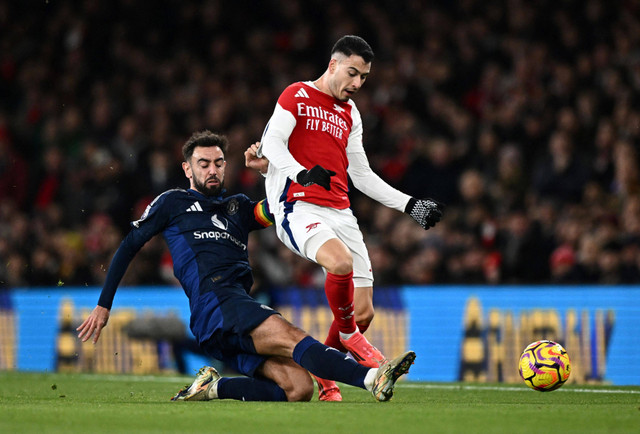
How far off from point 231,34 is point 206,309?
11.0 meters

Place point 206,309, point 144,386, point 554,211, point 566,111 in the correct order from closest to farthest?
point 206,309, point 144,386, point 554,211, point 566,111

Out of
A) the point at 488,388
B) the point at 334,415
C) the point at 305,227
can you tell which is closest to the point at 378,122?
the point at 488,388

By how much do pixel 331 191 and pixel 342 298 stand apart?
784 millimetres

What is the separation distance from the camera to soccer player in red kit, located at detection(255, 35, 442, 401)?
640cm

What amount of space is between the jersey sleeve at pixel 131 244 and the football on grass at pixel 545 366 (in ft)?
8.89

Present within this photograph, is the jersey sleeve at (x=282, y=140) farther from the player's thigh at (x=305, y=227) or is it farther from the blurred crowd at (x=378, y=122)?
the blurred crowd at (x=378, y=122)

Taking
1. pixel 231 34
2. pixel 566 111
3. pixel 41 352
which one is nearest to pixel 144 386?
pixel 41 352

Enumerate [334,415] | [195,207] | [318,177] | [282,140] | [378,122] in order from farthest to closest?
[378,122], [195,207], [282,140], [318,177], [334,415]

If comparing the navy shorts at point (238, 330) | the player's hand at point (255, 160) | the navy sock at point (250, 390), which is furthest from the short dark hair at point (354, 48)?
the navy sock at point (250, 390)

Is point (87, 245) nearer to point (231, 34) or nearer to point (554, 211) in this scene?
point (231, 34)

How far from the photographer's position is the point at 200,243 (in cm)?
676

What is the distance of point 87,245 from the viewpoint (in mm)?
14023

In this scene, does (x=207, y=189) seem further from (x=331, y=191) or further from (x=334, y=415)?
(x=334, y=415)

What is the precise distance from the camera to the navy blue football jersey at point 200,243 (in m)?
6.60
